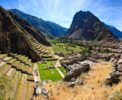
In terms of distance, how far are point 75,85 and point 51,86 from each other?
262 cm

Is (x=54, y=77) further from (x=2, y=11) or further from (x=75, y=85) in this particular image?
(x=2, y=11)

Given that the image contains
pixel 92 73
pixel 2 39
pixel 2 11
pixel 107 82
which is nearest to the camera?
pixel 107 82

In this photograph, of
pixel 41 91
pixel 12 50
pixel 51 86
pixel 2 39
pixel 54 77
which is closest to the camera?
pixel 41 91

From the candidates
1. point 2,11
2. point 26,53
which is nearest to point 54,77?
point 26,53

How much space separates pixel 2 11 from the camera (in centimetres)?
4944

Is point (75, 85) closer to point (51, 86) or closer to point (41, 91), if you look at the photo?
point (51, 86)

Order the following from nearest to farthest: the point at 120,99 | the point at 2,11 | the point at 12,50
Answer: the point at 120,99 → the point at 12,50 → the point at 2,11

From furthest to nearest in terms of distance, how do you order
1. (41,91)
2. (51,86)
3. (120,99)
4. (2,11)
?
(2,11)
(51,86)
(41,91)
(120,99)

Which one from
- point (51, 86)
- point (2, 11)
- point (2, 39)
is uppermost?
point (2, 11)

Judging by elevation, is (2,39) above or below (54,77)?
above

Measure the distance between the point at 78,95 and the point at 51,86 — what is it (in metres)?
4.83

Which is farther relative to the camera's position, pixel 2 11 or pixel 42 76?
pixel 2 11

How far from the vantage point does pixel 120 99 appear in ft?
47.5

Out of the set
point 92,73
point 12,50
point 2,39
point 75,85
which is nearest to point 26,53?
point 12,50
